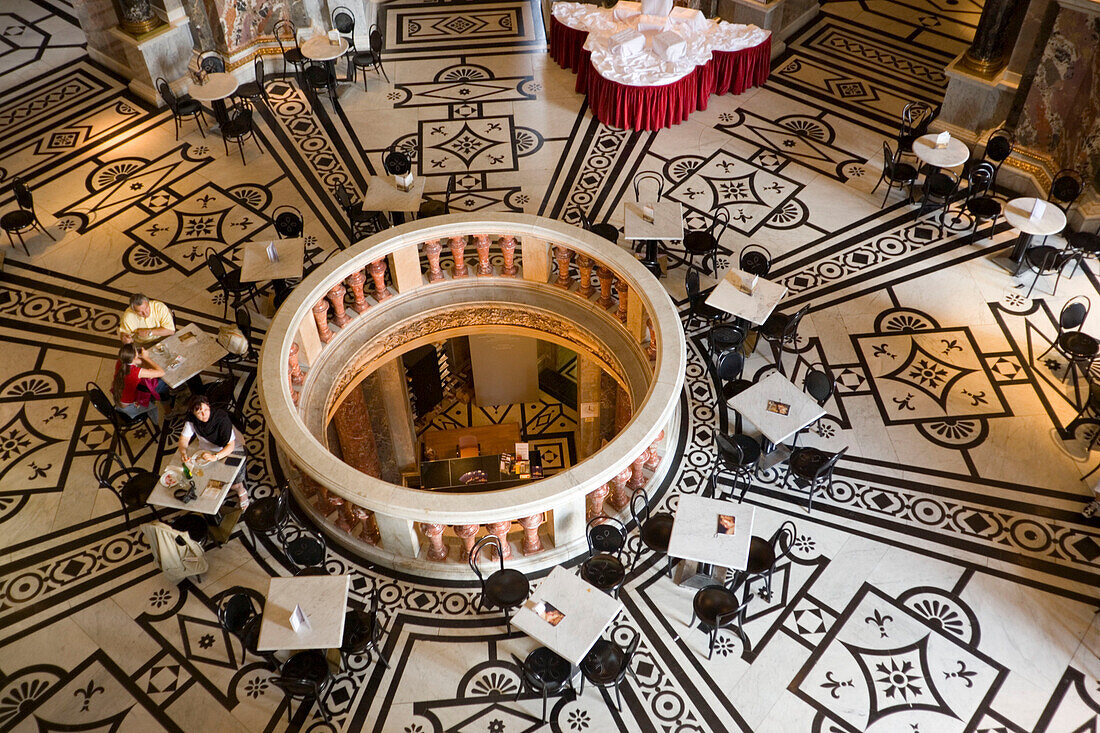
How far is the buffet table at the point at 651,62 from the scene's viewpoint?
11.4 m

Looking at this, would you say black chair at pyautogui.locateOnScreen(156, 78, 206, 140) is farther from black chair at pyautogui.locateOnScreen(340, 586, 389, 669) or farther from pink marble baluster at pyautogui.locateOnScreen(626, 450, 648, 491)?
pink marble baluster at pyautogui.locateOnScreen(626, 450, 648, 491)

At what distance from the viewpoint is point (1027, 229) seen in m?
9.11

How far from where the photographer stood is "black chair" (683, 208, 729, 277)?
9656 millimetres

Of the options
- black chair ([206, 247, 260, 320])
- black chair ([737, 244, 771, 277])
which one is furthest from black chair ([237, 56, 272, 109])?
black chair ([737, 244, 771, 277])

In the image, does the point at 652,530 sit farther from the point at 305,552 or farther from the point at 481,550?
the point at 305,552

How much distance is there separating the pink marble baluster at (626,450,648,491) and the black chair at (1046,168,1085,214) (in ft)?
18.5

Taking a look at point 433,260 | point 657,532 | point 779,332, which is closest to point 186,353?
point 433,260

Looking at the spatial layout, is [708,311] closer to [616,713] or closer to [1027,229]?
[1027,229]

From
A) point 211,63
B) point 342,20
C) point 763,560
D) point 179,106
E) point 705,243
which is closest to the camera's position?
point 763,560

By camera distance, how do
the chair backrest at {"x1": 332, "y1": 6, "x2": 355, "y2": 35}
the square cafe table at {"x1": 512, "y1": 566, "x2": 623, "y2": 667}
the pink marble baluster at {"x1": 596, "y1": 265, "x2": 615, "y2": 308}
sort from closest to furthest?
the square cafe table at {"x1": 512, "y1": 566, "x2": 623, "y2": 667}
the pink marble baluster at {"x1": 596, "y1": 265, "x2": 615, "y2": 308}
the chair backrest at {"x1": 332, "y1": 6, "x2": 355, "y2": 35}

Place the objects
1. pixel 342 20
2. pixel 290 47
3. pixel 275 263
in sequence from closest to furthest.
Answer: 1. pixel 275 263
2. pixel 342 20
3. pixel 290 47

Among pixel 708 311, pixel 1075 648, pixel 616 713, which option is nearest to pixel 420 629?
pixel 616 713

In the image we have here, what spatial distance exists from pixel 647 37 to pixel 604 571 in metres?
7.49

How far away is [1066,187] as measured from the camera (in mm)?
9703
